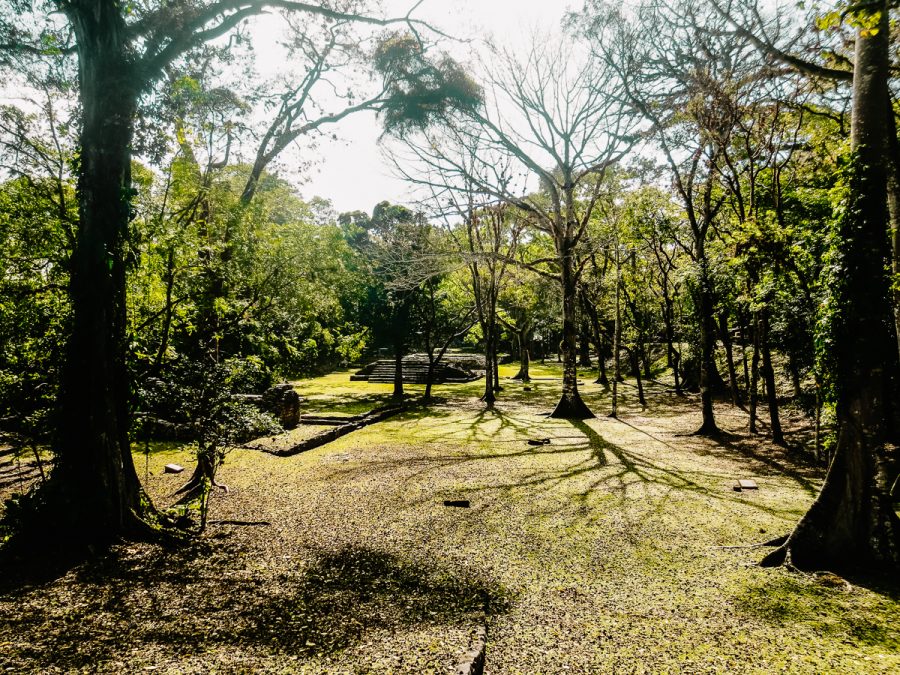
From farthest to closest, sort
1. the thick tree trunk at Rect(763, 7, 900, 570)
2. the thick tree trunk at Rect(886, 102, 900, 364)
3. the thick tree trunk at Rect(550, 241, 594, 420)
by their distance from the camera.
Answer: the thick tree trunk at Rect(550, 241, 594, 420) < the thick tree trunk at Rect(886, 102, 900, 364) < the thick tree trunk at Rect(763, 7, 900, 570)

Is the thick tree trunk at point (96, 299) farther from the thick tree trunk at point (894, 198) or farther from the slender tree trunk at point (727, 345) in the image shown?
the slender tree trunk at point (727, 345)

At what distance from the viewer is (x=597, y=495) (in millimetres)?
7066

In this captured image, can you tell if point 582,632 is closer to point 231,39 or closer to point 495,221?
point 231,39

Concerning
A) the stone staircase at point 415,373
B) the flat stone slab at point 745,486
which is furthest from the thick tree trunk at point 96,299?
the stone staircase at point 415,373

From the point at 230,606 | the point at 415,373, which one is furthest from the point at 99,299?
the point at 415,373

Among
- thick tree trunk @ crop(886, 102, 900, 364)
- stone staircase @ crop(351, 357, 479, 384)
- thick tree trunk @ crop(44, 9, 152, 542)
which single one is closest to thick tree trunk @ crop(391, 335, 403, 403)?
stone staircase @ crop(351, 357, 479, 384)

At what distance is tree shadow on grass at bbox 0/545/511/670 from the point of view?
10.8 ft

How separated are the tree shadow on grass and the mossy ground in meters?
0.02

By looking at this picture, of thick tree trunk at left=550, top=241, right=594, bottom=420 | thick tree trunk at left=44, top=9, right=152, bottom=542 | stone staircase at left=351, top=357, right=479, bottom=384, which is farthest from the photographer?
stone staircase at left=351, top=357, right=479, bottom=384

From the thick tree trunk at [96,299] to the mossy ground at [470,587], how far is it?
670mm

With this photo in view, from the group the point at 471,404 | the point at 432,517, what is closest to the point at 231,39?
the point at 432,517

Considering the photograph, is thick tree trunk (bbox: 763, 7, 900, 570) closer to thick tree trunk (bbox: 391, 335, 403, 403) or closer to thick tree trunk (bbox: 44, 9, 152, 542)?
thick tree trunk (bbox: 44, 9, 152, 542)

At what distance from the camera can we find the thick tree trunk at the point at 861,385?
4215mm

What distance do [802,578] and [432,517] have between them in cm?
424
